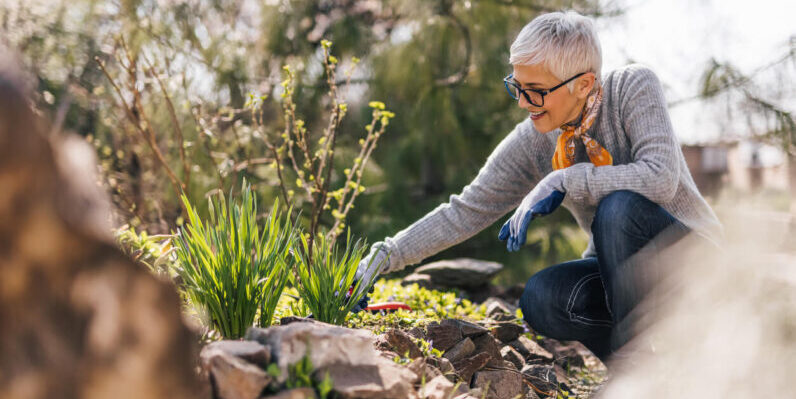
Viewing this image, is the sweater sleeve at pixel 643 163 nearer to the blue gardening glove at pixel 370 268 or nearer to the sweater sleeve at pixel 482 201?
the sweater sleeve at pixel 482 201

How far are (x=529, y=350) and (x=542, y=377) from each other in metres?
0.28

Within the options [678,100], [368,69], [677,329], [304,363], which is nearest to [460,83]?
[368,69]

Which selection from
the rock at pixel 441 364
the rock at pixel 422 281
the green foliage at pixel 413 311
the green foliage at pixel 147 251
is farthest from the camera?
the rock at pixel 422 281

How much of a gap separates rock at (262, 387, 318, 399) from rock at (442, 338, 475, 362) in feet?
2.43

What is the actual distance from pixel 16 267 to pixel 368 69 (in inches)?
140

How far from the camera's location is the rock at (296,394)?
1050mm

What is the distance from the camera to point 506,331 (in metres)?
2.19

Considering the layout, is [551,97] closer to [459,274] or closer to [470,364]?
[470,364]

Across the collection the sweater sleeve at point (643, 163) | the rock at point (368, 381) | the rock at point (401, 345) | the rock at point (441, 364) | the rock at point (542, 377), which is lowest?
the rock at point (542, 377)

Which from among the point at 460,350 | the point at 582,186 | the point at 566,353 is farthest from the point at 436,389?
the point at 566,353

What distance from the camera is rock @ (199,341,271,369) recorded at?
108cm

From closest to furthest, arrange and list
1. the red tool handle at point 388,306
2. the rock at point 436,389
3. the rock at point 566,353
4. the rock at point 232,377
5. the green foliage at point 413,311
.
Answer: the rock at point 232,377
the rock at point 436,389
the green foliage at point 413,311
the red tool handle at point 388,306
the rock at point 566,353

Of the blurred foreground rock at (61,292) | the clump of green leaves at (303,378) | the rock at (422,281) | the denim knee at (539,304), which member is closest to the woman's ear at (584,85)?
the denim knee at (539,304)

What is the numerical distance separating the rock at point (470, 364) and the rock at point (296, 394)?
29.0 inches
